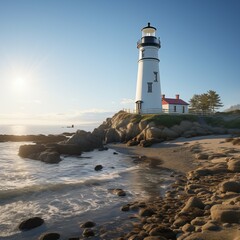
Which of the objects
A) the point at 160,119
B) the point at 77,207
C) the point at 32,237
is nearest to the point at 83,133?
the point at 160,119

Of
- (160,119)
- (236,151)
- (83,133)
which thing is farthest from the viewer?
(160,119)

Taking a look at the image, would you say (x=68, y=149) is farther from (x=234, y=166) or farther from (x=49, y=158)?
(x=234, y=166)

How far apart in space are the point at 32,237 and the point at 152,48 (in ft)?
130

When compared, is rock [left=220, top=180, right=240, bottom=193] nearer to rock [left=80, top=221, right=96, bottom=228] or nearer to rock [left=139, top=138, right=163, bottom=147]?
rock [left=80, top=221, right=96, bottom=228]

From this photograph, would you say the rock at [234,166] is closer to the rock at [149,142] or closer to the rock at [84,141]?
the rock at [149,142]

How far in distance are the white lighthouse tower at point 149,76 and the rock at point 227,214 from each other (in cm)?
3599

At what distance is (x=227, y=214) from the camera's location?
7523 mm

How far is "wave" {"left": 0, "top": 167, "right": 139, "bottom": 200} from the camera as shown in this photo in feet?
42.9

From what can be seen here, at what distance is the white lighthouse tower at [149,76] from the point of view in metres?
43.5

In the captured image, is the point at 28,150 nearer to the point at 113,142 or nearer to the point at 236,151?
the point at 113,142

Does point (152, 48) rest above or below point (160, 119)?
above

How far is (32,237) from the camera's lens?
8016mm

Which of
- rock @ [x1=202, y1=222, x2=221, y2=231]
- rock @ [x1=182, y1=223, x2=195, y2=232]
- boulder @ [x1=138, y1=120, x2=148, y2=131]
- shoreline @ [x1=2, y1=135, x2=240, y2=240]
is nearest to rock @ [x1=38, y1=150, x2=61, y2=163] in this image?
shoreline @ [x1=2, y1=135, x2=240, y2=240]

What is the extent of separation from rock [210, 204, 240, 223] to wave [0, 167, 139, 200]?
8.24 meters
